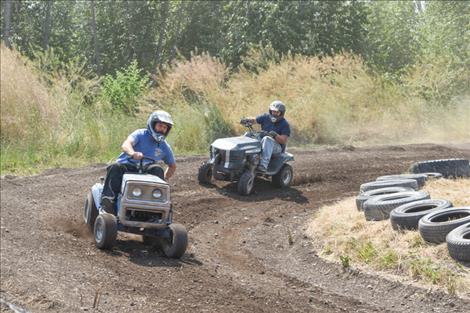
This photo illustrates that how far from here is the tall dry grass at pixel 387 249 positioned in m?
8.02

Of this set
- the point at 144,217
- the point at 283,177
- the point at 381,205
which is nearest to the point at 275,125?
the point at 283,177

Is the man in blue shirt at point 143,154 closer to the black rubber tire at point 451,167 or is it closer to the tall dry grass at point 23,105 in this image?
the black rubber tire at point 451,167

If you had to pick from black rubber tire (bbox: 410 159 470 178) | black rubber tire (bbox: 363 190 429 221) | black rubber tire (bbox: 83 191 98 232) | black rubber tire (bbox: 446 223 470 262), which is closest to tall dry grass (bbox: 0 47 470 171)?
black rubber tire (bbox: 83 191 98 232)

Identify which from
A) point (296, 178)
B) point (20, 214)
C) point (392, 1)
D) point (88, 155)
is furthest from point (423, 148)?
point (392, 1)

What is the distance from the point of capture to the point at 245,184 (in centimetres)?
1408

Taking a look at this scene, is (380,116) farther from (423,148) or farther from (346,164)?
(346,164)

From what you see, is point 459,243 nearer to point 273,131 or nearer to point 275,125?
point 273,131

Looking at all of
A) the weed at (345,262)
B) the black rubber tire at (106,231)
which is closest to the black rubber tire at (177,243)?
the black rubber tire at (106,231)

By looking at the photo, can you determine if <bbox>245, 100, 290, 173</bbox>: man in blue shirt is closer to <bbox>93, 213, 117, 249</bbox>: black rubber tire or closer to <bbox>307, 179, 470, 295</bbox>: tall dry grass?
<bbox>307, 179, 470, 295</bbox>: tall dry grass

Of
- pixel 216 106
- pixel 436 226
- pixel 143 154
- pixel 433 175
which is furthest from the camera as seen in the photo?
pixel 216 106

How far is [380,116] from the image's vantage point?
24578mm

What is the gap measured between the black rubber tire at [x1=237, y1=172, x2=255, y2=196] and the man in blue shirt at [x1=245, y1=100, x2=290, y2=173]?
0.42 meters

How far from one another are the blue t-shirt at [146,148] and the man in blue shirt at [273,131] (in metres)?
4.44

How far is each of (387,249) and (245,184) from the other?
5.31m
